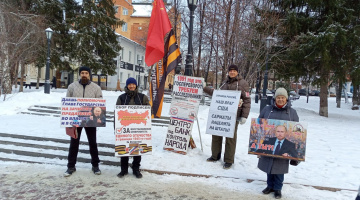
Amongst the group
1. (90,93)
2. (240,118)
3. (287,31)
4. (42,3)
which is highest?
(42,3)

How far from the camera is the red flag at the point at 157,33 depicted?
6.20m

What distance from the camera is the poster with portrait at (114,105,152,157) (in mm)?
4676

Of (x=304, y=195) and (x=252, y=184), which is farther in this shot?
(x=252, y=184)

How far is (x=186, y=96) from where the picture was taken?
5969mm

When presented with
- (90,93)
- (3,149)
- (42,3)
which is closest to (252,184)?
(90,93)

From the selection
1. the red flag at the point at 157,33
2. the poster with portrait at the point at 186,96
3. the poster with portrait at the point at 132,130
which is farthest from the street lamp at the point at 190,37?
the poster with portrait at the point at 132,130

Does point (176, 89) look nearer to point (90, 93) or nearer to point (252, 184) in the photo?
point (90, 93)

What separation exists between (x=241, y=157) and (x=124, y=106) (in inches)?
120

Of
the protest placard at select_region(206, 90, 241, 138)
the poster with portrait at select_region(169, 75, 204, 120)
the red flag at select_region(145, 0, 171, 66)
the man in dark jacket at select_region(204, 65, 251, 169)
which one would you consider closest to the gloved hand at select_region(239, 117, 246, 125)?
the man in dark jacket at select_region(204, 65, 251, 169)

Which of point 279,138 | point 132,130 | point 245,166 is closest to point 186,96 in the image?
point 132,130

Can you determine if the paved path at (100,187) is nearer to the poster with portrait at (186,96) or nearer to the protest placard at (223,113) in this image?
the protest placard at (223,113)

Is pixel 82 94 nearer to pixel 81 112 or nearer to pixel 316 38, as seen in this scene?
pixel 81 112

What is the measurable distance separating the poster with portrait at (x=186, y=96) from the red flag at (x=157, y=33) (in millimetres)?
834

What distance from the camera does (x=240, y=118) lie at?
5.21m
